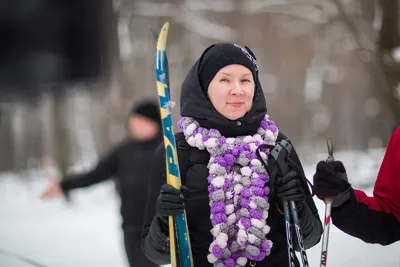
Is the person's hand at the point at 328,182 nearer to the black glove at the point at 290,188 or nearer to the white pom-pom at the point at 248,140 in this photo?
the black glove at the point at 290,188

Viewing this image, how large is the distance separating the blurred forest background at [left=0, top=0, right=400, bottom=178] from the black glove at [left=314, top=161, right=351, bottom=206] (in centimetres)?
419

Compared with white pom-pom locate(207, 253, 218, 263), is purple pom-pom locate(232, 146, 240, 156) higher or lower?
higher

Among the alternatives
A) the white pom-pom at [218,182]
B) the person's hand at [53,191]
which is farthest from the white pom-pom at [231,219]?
the person's hand at [53,191]

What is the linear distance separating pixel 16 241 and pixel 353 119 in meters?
4.47

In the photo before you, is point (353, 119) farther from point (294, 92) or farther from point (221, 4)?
point (221, 4)

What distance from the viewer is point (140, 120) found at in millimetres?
3945

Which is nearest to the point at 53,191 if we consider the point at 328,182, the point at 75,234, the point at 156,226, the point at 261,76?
the point at 156,226

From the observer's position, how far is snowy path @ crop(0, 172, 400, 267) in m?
4.86

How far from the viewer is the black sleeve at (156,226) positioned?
5.76ft

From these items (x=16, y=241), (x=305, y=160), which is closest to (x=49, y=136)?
(x=16, y=241)

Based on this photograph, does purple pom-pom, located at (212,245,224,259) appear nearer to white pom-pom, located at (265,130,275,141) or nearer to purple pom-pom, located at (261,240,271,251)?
purple pom-pom, located at (261,240,271,251)

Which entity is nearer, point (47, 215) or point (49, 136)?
point (47, 215)

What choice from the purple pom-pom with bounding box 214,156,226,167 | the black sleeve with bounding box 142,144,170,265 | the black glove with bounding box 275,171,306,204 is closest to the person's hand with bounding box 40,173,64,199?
Answer: the black sleeve with bounding box 142,144,170,265

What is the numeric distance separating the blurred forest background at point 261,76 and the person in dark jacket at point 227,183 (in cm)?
419
